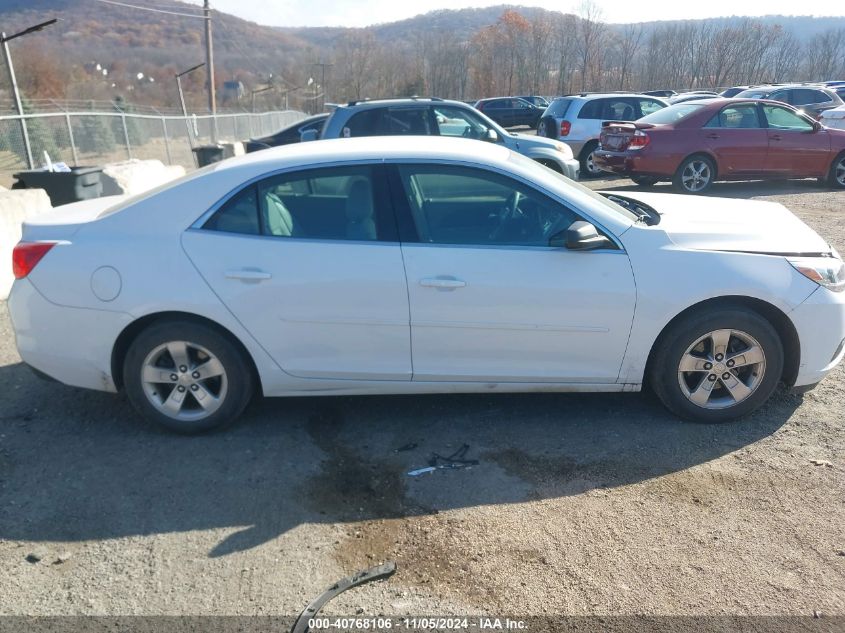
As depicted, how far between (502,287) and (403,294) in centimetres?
54

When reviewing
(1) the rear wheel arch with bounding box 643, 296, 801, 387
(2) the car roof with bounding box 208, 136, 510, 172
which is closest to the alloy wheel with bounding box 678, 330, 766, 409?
(1) the rear wheel arch with bounding box 643, 296, 801, 387

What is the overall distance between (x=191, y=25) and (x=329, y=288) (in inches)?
5473

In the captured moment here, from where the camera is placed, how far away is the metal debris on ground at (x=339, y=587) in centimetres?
266

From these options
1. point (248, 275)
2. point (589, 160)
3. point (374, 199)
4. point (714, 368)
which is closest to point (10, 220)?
point (248, 275)

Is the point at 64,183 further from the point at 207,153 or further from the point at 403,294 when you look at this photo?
the point at 207,153

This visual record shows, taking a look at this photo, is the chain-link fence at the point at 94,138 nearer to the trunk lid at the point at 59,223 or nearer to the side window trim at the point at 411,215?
the trunk lid at the point at 59,223

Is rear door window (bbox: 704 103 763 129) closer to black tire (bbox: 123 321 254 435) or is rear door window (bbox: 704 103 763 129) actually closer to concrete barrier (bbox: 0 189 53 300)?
concrete barrier (bbox: 0 189 53 300)

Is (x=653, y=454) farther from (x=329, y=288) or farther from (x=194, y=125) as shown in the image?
(x=194, y=125)

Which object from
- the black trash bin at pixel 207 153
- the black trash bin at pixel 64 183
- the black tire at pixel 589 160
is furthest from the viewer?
the black trash bin at pixel 207 153

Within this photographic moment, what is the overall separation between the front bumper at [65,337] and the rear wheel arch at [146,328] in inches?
1.4

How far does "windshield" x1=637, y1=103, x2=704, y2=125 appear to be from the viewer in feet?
39.9

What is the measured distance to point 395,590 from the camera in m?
2.85

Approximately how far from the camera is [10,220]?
6742mm

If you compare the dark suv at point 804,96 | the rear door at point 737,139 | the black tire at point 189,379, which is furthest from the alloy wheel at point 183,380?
the dark suv at point 804,96
